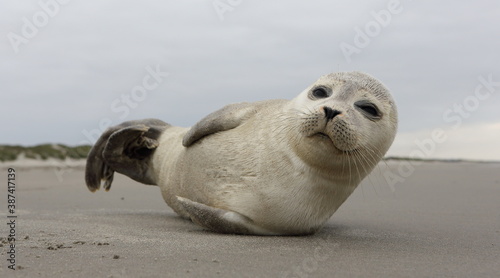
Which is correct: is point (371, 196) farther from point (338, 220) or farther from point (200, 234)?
point (200, 234)

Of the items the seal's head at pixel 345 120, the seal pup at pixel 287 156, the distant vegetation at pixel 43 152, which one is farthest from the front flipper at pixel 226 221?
the distant vegetation at pixel 43 152

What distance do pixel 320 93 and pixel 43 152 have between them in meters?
16.7

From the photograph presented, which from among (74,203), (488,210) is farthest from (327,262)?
(74,203)

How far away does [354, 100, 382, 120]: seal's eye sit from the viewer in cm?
391

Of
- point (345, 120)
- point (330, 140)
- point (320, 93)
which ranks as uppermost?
point (320, 93)

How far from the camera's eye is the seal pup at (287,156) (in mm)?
3777

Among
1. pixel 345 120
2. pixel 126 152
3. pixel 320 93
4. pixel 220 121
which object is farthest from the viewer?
pixel 126 152

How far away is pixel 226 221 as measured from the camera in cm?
419

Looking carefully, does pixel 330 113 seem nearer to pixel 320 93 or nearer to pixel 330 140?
pixel 330 140

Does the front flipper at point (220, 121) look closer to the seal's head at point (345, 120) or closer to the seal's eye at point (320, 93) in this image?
the seal's head at point (345, 120)

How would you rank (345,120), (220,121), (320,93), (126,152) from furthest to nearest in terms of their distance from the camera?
(126,152)
(220,121)
(320,93)
(345,120)

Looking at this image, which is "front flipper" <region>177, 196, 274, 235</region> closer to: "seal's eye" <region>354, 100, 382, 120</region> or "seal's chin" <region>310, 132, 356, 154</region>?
"seal's chin" <region>310, 132, 356, 154</region>

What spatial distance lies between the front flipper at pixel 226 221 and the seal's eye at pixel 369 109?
1.08 meters

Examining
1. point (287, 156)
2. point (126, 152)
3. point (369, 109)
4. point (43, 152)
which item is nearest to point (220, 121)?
point (287, 156)
